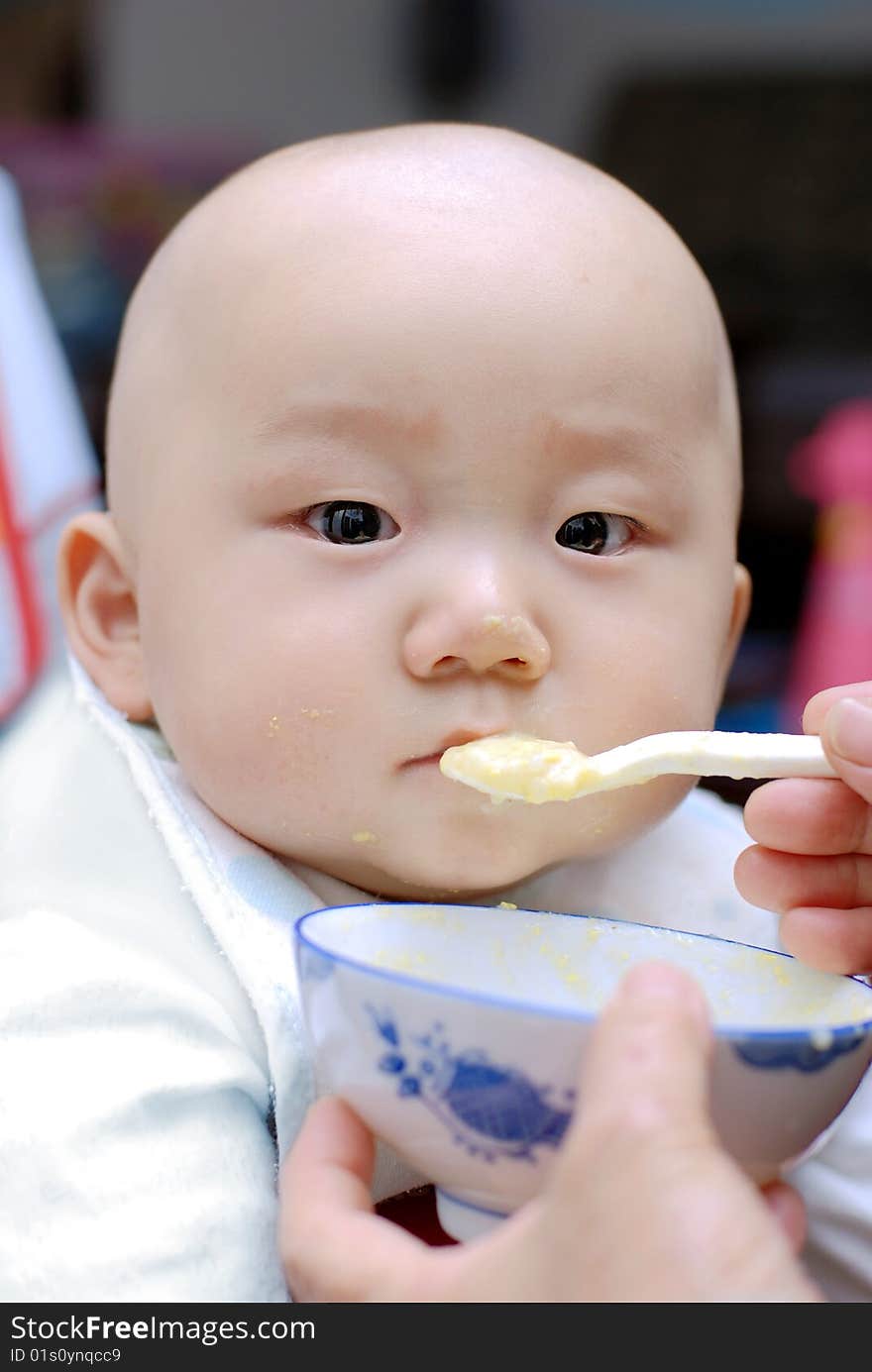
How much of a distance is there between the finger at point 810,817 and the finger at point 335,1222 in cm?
25

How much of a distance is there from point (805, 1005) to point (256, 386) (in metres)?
0.41

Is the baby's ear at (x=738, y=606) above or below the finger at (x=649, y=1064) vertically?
below

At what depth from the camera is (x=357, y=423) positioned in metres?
0.72

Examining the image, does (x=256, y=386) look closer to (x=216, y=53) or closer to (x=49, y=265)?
(x=49, y=265)

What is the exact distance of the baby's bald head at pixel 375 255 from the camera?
2.50ft

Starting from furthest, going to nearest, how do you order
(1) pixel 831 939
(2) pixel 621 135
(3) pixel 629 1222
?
(2) pixel 621 135 → (1) pixel 831 939 → (3) pixel 629 1222

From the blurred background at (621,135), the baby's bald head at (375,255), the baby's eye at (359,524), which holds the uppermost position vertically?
the baby's bald head at (375,255)

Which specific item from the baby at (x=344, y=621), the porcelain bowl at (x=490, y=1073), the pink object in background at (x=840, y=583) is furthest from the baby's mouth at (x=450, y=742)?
the pink object in background at (x=840, y=583)

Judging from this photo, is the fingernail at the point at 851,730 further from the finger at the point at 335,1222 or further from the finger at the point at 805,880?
the finger at the point at 335,1222

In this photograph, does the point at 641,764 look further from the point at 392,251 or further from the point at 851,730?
the point at 392,251

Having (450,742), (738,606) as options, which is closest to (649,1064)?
(450,742)

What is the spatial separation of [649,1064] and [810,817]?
26 centimetres

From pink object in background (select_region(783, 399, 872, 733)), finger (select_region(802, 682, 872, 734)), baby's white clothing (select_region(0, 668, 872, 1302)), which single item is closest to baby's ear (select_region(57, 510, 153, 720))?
baby's white clothing (select_region(0, 668, 872, 1302))
